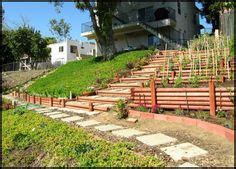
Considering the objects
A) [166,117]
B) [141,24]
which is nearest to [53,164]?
[166,117]

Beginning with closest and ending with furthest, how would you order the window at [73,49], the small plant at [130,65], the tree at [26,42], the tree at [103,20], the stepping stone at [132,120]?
the stepping stone at [132,120]
the small plant at [130,65]
the tree at [103,20]
the tree at [26,42]
the window at [73,49]

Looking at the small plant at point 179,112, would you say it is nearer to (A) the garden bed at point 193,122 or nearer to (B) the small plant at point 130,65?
(A) the garden bed at point 193,122

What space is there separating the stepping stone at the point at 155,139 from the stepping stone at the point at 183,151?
433 millimetres

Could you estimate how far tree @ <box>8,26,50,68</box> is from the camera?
42875 millimetres

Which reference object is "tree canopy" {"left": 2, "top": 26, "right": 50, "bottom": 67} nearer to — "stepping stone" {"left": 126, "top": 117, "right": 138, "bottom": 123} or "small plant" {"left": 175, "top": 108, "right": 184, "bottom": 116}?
"stepping stone" {"left": 126, "top": 117, "right": 138, "bottom": 123}

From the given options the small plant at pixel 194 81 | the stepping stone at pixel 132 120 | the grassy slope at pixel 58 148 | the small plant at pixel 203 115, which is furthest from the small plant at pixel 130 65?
the small plant at pixel 203 115

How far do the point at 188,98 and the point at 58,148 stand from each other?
3.67 metres

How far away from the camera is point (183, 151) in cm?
627

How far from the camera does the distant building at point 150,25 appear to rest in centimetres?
3284

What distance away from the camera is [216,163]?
556cm

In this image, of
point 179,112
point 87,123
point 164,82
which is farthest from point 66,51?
point 179,112

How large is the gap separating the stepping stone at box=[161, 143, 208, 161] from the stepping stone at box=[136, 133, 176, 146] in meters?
0.43

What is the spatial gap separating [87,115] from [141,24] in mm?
22551

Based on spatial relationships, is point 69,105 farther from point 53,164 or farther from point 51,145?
point 53,164
